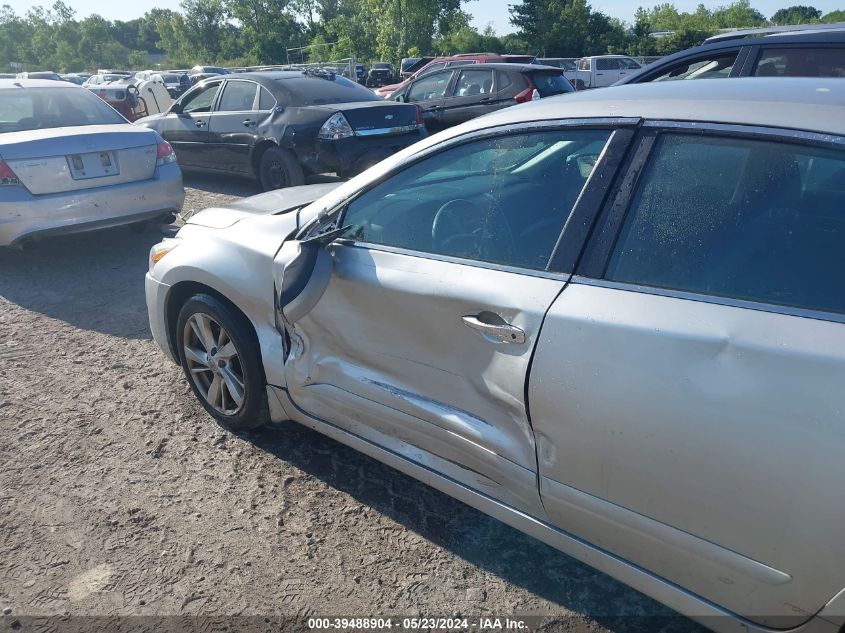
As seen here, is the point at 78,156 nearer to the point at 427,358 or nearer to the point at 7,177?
the point at 7,177

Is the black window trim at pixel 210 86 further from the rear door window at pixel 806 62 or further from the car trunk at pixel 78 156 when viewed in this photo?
the rear door window at pixel 806 62

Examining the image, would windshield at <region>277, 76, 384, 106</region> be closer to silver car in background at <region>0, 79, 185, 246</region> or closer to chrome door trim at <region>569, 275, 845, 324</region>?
silver car in background at <region>0, 79, 185, 246</region>

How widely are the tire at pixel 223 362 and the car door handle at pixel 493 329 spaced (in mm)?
1286

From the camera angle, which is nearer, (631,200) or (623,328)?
(623,328)

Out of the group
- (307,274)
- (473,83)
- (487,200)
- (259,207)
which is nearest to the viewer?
(487,200)

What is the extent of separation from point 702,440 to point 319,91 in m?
7.51

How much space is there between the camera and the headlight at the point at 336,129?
7.62m

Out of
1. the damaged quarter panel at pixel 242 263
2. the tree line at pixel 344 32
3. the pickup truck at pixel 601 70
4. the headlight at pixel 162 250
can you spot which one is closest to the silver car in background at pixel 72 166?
the headlight at pixel 162 250

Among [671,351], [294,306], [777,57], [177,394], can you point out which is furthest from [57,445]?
[777,57]

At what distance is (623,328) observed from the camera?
1.82 metres

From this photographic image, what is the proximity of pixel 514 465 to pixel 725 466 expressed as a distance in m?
0.67

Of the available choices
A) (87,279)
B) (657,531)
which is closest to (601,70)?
(87,279)

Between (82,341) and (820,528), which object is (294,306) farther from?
(82,341)

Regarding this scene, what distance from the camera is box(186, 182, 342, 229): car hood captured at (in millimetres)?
3260
